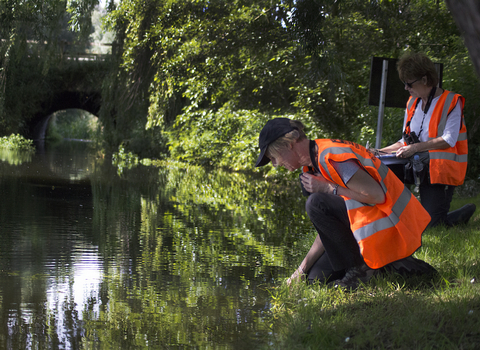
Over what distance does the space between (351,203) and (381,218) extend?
0.20m

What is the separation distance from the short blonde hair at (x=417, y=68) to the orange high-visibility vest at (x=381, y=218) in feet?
5.41

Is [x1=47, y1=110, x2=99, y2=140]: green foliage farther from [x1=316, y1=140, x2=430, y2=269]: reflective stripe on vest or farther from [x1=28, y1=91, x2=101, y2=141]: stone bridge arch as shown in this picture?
[x1=316, y1=140, x2=430, y2=269]: reflective stripe on vest

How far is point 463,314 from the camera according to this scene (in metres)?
2.78

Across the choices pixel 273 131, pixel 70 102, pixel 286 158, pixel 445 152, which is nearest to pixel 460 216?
pixel 445 152

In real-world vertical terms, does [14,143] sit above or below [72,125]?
above

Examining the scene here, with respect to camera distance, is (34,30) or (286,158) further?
(34,30)

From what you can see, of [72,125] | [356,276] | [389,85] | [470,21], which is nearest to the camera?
[470,21]

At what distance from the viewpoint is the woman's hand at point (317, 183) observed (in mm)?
3287

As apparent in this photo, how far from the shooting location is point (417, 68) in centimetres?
452

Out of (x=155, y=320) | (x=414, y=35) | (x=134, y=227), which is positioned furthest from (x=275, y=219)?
(x=414, y=35)

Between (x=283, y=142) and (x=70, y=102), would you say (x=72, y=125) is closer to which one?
(x=70, y=102)

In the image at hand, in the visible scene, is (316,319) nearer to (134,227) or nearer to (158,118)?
(134,227)

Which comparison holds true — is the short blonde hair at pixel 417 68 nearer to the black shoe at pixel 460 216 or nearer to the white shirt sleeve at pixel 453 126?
the white shirt sleeve at pixel 453 126

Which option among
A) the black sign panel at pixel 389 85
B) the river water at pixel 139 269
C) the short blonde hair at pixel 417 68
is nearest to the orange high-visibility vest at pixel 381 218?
the river water at pixel 139 269
